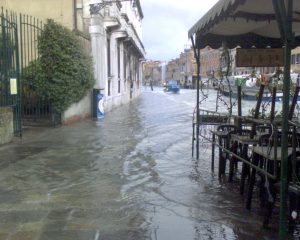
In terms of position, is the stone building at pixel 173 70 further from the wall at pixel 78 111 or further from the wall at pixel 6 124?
the wall at pixel 6 124

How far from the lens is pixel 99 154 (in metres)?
10.7

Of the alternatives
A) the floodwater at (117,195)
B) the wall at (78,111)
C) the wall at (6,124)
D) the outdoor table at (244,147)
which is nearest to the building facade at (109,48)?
the wall at (78,111)

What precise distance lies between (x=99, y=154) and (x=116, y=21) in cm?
1234

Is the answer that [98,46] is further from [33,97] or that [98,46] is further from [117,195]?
[117,195]

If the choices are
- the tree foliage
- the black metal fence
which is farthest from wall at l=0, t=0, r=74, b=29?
the tree foliage

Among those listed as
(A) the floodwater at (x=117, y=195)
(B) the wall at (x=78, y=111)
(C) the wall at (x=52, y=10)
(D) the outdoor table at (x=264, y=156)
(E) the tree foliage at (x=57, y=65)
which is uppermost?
(C) the wall at (x=52, y=10)

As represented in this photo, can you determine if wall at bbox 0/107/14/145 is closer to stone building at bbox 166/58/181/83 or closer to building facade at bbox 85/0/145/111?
building facade at bbox 85/0/145/111

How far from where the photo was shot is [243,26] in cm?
902

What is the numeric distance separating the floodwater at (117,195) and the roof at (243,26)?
8.02ft

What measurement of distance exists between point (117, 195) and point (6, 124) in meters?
5.77

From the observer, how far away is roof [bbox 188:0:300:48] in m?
6.93

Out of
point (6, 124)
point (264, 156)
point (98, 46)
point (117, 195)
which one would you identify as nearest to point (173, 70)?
point (98, 46)

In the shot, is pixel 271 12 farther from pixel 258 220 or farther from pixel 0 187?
pixel 0 187

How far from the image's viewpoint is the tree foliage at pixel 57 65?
1562 centimetres
